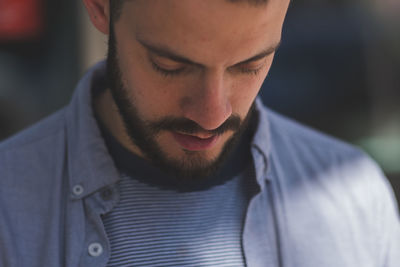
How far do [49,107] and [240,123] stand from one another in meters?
3.20

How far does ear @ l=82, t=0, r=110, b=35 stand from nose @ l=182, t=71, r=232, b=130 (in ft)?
1.23

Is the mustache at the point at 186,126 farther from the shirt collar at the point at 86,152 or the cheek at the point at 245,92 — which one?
the shirt collar at the point at 86,152

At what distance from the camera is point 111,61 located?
1.62 metres

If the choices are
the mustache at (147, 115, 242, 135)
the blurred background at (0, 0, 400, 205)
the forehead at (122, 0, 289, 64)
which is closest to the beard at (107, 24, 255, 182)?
the mustache at (147, 115, 242, 135)

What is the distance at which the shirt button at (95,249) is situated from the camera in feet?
4.83

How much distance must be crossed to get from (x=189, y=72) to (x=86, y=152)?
443 mm

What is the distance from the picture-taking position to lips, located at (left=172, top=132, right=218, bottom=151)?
1.56 metres

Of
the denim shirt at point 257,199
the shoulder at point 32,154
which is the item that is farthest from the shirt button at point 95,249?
the shoulder at point 32,154

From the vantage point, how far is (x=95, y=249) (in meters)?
1.48

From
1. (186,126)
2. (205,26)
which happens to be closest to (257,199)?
(186,126)

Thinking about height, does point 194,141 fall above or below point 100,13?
below

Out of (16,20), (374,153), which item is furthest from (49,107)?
(374,153)

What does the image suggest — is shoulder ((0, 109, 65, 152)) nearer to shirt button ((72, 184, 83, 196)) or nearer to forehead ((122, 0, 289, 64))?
shirt button ((72, 184, 83, 196))

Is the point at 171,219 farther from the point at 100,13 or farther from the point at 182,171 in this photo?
the point at 100,13
